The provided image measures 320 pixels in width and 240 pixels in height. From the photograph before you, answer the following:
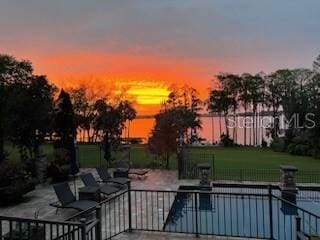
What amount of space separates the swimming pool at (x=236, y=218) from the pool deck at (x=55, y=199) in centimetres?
98

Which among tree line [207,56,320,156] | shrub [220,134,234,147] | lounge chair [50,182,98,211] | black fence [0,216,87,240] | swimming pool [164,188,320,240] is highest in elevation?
tree line [207,56,320,156]

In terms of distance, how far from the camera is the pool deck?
8516 millimetres

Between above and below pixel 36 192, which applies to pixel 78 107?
above

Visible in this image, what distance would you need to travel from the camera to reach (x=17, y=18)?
14.8 meters

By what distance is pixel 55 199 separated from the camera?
492 inches

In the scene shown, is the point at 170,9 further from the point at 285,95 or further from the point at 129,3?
the point at 285,95

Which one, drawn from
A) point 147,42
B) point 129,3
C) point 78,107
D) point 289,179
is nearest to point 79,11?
point 129,3

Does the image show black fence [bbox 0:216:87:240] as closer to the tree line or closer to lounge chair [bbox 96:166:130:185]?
lounge chair [bbox 96:166:130:185]

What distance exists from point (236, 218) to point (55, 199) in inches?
219

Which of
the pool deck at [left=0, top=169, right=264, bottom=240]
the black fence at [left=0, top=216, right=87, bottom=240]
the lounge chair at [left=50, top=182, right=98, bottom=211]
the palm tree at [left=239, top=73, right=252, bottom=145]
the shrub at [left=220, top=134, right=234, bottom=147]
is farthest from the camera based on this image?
the palm tree at [left=239, top=73, right=252, bottom=145]

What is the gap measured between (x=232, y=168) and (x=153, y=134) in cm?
406

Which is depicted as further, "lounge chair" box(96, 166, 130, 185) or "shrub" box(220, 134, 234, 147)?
"shrub" box(220, 134, 234, 147)

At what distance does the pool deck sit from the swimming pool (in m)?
0.98

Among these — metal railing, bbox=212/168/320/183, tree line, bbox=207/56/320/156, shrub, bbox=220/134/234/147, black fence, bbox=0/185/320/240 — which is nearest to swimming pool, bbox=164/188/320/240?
black fence, bbox=0/185/320/240
